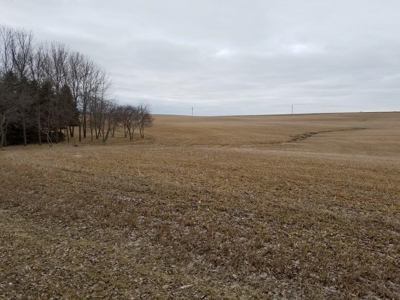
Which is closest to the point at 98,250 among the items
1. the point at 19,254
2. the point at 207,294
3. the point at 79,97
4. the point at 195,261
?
the point at 19,254

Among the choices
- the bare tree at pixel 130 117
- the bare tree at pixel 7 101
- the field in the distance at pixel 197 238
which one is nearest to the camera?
the field in the distance at pixel 197 238

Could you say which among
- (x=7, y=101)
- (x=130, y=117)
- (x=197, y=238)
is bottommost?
(x=197, y=238)

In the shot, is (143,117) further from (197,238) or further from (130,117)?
(197,238)

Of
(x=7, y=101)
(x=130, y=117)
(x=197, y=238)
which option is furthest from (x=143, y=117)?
(x=197, y=238)

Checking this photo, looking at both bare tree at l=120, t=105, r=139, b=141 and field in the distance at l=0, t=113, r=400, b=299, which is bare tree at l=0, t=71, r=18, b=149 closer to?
bare tree at l=120, t=105, r=139, b=141

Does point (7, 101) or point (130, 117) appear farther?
point (130, 117)

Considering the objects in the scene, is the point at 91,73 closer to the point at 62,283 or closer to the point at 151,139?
the point at 151,139

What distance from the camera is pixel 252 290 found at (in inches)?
153

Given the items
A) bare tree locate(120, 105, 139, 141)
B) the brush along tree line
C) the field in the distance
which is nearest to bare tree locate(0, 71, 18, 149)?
the brush along tree line

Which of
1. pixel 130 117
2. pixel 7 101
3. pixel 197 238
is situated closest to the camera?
pixel 197 238

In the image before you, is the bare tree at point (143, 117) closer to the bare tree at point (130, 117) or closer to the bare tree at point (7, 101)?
the bare tree at point (130, 117)

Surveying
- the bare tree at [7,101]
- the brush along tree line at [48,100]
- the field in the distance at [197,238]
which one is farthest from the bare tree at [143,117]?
the field in the distance at [197,238]

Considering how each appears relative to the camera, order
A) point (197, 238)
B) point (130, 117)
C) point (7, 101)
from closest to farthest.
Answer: point (197, 238) → point (7, 101) → point (130, 117)

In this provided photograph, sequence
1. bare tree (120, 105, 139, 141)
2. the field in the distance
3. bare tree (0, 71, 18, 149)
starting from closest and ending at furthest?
the field in the distance, bare tree (0, 71, 18, 149), bare tree (120, 105, 139, 141)
